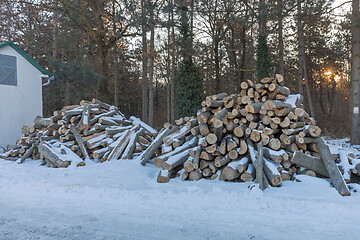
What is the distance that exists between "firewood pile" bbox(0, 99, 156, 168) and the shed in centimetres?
363

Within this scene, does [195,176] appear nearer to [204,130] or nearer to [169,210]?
[204,130]

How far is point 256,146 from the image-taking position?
5.92 metres

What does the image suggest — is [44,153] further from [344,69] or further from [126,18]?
[344,69]

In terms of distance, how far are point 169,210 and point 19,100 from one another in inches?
483

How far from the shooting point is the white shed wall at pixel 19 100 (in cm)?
1262

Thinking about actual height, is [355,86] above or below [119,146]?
above

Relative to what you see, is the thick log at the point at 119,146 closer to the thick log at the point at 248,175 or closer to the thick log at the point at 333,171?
the thick log at the point at 248,175

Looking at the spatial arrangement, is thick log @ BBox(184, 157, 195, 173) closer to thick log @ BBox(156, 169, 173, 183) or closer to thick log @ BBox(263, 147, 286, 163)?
thick log @ BBox(156, 169, 173, 183)

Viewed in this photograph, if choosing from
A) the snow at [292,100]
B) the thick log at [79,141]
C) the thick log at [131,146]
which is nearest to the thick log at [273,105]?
the snow at [292,100]

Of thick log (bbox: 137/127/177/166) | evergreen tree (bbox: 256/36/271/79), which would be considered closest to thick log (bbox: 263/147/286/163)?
thick log (bbox: 137/127/177/166)

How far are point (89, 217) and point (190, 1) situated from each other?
17.3 m

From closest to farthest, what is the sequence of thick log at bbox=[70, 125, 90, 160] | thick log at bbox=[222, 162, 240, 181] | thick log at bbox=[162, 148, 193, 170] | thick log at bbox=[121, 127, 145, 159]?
1. thick log at bbox=[222, 162, 240, 181]
2. thick log at bbox=[162, 148, 193, 170]
3. thick log at bbox=[121, 127, 145, 159]
4. thick log at bbox=[70, 125, 90, 160]

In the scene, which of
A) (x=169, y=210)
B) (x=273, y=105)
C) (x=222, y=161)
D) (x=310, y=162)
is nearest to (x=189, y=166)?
(x=222, y=161)

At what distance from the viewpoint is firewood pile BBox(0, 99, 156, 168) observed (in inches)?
319
